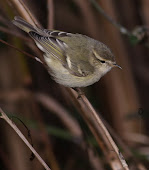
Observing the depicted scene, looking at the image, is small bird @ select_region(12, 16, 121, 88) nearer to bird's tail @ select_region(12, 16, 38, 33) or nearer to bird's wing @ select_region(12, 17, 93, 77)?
bird's wing @ select_region(12, 17, 93, 77)

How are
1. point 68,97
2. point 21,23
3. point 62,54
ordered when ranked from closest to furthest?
1. point 21,23
2. point 62,54
3. point 68,97

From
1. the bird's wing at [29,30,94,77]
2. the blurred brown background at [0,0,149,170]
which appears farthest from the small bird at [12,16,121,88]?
the blurred brown background at [0,0,149,170]

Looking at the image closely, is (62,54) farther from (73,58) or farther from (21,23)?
(21,23)

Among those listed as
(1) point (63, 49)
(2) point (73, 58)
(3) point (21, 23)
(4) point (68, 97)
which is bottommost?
(4) point (68, 97)

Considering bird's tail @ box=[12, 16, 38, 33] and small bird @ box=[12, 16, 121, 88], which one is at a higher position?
bird's tail @ box=[12, 16, 38, 33]

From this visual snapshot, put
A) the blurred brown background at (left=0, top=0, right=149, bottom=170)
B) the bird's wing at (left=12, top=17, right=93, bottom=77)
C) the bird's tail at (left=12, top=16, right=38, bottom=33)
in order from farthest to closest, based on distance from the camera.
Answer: the blurred brown background at (left=0, top=0, right=149, bottom=170), the bird's wing at (left=12, top=17, right=93, bottom=77), the bird's tail at (left=12, top=16, right=38, bottom=33)

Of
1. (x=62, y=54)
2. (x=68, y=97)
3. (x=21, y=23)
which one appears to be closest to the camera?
(x=21, y=23)

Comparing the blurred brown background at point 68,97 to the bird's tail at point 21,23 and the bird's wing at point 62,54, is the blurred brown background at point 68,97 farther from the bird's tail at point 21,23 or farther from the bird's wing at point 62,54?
the bird's tail at point 21,23

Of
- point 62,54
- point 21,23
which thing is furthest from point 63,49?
point 21,23
